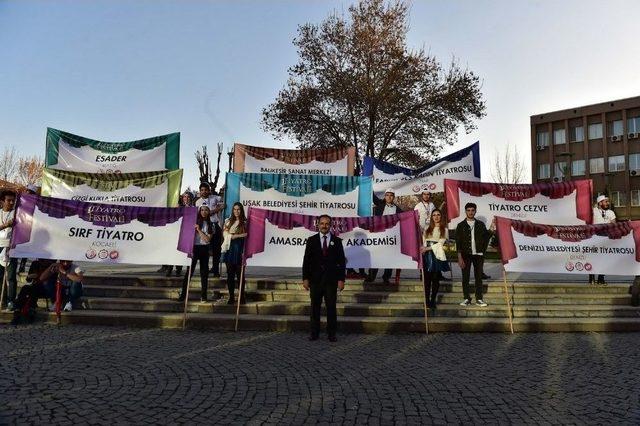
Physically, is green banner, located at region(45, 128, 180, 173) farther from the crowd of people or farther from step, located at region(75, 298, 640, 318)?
step, located at region(75, 298, 640, 318)

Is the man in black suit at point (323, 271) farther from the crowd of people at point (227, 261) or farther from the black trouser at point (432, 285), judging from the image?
the black trouser at point (432, 285)

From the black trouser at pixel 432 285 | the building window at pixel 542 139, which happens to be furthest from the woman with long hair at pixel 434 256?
the building window at pixel 542 139

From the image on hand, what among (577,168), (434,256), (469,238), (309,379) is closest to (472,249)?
(469,238)

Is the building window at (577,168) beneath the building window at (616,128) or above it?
beneath

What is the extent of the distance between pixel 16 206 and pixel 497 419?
28.3ft

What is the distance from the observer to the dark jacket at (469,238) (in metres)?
8.60

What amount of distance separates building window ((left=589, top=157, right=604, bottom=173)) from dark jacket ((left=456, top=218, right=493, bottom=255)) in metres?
56.3

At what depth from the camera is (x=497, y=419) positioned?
389 cm

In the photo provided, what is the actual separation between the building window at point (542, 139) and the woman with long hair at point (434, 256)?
192 ft

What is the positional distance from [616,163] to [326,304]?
59.3 metres

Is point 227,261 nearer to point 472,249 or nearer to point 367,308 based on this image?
point 367,308

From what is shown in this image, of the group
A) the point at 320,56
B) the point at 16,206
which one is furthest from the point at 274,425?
the point at 320,56

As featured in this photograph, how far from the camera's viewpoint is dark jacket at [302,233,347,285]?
7.29 meters

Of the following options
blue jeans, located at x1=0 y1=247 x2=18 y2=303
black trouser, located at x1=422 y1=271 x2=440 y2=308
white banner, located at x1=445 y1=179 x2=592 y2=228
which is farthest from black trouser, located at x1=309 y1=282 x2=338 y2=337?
blue jeans, located at x1=0 y1=247 x2=18 y2=303
